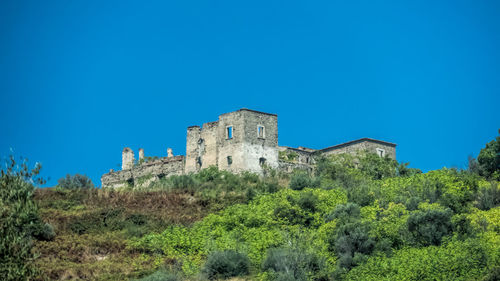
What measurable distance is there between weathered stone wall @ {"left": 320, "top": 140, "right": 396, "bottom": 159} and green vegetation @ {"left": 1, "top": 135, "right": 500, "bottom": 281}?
10728mm

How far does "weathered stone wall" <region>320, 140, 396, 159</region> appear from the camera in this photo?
183 feet

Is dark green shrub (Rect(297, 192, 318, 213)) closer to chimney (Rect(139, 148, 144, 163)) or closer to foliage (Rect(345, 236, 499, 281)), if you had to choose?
foliage (Rect(345, 236, 499, 281))

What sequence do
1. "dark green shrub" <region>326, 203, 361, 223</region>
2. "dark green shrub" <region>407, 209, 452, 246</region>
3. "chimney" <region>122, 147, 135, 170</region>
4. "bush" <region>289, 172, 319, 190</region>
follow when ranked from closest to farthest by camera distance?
"dark green shrub" <region>407, 209, 452, 246</region> < "dark green shrub" <region>326, 203, 361, 223</region> < "bush" <region>289, 172, 319, 190</region> < "chimney" <region>122, 147, 135, 170</region>

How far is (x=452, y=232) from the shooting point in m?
31.6

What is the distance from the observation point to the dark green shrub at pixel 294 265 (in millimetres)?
28297

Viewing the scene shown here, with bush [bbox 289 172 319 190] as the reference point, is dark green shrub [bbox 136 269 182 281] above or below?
below

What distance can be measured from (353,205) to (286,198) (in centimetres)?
464

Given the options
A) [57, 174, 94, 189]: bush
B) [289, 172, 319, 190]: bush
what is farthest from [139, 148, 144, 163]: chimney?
[289, 172, 319, 190]: bush

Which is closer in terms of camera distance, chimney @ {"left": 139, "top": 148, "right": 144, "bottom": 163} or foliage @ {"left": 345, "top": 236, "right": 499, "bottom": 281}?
foliage @ {"left": 345, "top": 236, "right": 499, "bottom": 281}

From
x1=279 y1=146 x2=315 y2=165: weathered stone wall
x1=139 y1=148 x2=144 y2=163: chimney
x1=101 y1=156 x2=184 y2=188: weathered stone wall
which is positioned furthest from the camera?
x1=139 y1=148 x2=144 y2=163: chimney

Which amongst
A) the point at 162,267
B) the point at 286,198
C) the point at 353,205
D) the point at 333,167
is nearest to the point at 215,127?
the point at 333,167

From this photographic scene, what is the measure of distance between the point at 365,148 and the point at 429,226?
79.7 ft

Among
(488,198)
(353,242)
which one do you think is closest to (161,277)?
(353,242)

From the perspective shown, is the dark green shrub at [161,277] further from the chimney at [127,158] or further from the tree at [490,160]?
the chimney at [127,158]
